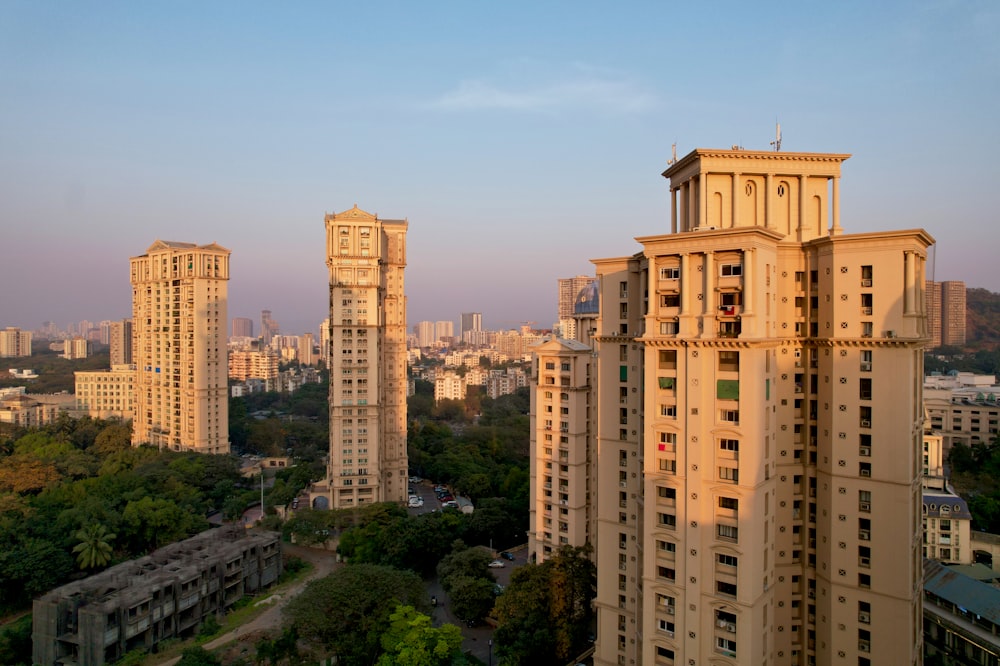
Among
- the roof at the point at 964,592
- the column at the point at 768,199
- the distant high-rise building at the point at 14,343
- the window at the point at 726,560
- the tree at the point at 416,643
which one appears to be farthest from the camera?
the distant high-rise building at the point at 14,343

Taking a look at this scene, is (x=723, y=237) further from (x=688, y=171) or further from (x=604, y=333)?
(x=604, y=333)

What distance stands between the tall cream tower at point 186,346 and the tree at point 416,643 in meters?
20.4

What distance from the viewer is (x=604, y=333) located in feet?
38.1

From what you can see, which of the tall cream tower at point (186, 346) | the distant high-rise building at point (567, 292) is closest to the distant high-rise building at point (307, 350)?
the distant high-rise building at point (567, 292)

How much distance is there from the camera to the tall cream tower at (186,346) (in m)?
28.7

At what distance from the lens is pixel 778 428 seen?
9.56m

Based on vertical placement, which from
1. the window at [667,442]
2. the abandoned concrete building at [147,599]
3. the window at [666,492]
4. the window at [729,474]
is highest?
the window at [667,442]

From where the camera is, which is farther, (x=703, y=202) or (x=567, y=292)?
(x=567, y=292)

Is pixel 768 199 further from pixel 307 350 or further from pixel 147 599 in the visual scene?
pixel 307 350

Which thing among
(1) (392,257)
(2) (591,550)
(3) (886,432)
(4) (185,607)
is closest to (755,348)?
(3) (886,432)

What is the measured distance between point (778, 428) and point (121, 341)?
5424 cm

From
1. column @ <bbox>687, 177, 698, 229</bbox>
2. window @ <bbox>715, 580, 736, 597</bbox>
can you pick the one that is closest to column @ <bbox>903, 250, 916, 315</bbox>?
column @ <bbox>687, 177, 698, 229</bbox>

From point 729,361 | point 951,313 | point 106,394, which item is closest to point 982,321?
point 951,313

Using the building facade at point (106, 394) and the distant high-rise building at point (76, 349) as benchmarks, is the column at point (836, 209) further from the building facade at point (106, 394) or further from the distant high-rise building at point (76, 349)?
the distant high-rise building at point (76, 349)
